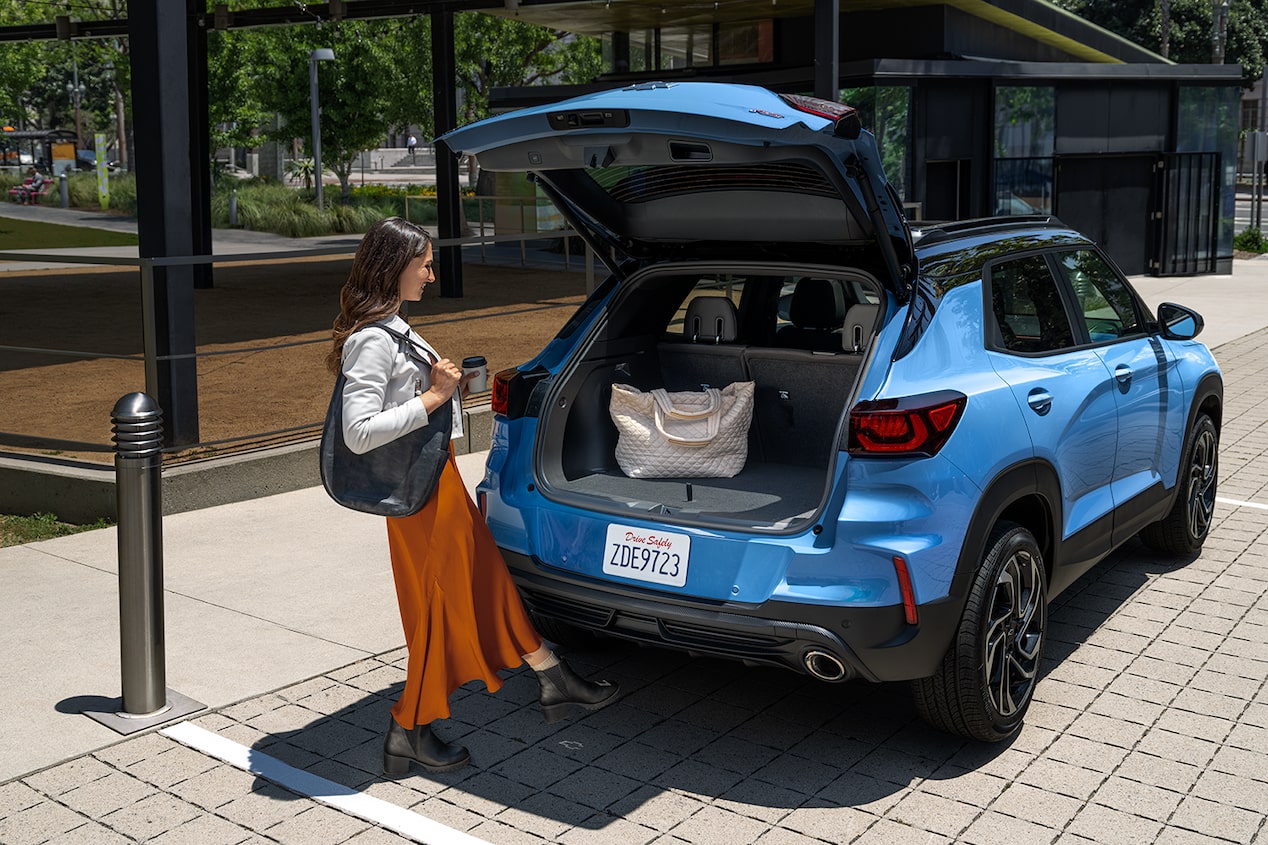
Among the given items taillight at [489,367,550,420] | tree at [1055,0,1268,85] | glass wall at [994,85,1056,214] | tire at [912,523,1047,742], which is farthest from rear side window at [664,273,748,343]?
tree at [1055,0,1268,85]

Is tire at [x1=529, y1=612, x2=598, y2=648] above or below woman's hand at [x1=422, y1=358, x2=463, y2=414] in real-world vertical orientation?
below

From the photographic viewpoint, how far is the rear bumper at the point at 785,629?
4.12 m

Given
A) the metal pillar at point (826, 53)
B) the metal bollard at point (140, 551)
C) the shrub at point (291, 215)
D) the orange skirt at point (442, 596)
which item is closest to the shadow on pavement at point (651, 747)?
the orange skirt at point (442, 596)

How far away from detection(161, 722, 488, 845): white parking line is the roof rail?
258 centimetres

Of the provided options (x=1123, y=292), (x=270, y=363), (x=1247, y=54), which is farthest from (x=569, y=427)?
(x=1247, y=54)

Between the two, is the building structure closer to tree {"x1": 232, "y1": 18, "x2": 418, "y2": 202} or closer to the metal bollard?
tree {"x1": 232, "y1": 18, "x2": 418, "y2": 202}

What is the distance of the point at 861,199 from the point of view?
14.4 feet

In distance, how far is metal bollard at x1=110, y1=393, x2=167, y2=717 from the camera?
→ 4742mm

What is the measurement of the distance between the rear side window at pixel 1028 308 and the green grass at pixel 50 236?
28.4m

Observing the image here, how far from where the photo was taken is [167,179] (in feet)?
27.8

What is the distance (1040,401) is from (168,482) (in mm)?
5044

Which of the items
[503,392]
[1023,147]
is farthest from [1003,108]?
[503,392]

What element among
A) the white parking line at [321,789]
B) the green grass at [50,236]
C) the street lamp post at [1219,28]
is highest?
the street lamp post at [1219,28]

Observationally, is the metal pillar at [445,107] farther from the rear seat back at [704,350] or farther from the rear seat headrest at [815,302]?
the rear seat headrest at [815,302]
